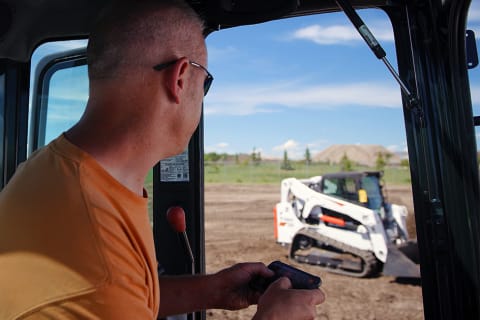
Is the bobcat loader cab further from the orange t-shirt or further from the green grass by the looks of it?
the green grass

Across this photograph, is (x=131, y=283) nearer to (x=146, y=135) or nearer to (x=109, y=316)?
(x=109, y=316)

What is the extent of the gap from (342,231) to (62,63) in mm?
6747

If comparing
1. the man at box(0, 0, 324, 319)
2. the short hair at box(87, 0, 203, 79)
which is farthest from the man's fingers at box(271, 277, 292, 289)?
the short hair at box(87, 0, 203, 79)

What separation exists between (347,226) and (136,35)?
780 cm

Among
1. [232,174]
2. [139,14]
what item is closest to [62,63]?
[139,14]

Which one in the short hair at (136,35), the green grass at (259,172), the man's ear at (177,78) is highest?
the green grass at (259,172)

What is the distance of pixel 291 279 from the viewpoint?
1458 millimetres

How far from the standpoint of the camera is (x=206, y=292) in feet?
5.68

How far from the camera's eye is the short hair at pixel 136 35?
126 centimetres

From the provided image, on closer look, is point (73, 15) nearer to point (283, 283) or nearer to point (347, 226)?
point (283, 283)

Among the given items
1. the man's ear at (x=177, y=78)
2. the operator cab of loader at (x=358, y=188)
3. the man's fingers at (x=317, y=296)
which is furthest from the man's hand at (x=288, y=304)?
the operator cab of loader at (x=358, y=188)

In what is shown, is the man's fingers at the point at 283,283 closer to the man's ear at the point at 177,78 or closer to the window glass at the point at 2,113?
the man's ear at the point at 177,78

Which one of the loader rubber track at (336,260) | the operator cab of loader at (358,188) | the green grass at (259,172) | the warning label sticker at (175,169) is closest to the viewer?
the warning label sticker at (175,169)

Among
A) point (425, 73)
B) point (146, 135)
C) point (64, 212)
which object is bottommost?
point (64, 212)
